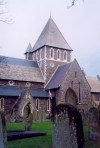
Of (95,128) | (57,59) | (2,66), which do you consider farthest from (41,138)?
(57,59)

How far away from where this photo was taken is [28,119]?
1609 centimetres

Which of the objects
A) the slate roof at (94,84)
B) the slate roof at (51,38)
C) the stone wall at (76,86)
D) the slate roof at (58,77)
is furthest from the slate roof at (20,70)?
the slate roof at (94,84)

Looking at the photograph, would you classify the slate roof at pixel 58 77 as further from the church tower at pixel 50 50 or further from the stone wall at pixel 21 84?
the stone wall at pixel 21 84

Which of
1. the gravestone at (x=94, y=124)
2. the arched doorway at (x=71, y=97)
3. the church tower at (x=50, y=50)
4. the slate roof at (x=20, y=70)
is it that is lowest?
the gravestone at (x=94, y=124)

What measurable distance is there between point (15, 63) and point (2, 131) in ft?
99.8

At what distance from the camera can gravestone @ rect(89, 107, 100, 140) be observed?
39.4ft

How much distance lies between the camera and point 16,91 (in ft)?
111

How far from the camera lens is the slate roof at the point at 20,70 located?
3519cm

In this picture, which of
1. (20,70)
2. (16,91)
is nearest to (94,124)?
(16,91)

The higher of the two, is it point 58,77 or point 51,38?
point 51,38

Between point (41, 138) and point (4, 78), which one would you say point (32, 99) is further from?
point (41, 138)

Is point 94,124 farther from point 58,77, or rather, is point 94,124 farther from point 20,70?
point 20,70

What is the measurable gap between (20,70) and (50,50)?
577 centimetres

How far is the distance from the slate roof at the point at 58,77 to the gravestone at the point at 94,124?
21.7 m
